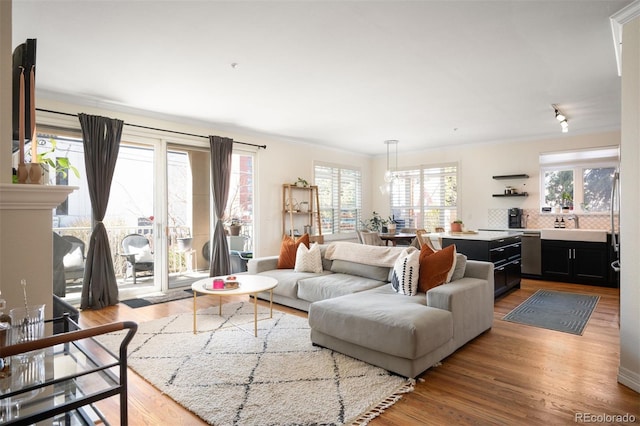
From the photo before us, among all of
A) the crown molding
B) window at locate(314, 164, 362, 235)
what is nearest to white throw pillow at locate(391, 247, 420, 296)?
the crown molding

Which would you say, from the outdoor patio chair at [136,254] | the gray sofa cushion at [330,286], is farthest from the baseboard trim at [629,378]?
the outdoor patio chair at [136,254]

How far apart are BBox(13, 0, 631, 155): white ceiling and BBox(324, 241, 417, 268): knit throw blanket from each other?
1925 millimetres

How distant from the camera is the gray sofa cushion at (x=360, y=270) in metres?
4.25

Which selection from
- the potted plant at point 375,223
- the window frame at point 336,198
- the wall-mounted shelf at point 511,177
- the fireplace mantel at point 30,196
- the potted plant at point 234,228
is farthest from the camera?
the potted plant at point 375,223

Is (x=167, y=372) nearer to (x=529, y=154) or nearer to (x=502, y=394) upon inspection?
(x=502, y=394)

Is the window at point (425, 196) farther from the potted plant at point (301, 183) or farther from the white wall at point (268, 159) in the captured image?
the potted plant at point (301, 183)

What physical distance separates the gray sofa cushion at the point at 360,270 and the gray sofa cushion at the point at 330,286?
0.08m

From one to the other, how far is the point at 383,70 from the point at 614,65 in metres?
2.29

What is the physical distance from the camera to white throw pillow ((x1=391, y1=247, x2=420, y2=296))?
136 inches

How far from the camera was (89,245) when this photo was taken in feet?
15.1

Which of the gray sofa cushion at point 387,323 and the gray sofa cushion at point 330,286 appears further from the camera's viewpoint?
the gray sofa cushion at point 330,286

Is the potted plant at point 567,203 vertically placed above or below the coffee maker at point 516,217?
above

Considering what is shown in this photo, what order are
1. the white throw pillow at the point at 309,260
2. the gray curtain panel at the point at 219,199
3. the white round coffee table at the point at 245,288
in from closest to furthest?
the white round coffee table at the point at 245,288, the white throw pillow at the point at 309,260, the gray curtain panel at the point at 219,199

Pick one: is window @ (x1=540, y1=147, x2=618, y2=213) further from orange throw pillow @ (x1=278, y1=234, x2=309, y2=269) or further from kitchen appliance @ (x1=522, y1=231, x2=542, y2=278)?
orange throw pillow @ (x1=278, y1=234, x2=309, y2=269)
